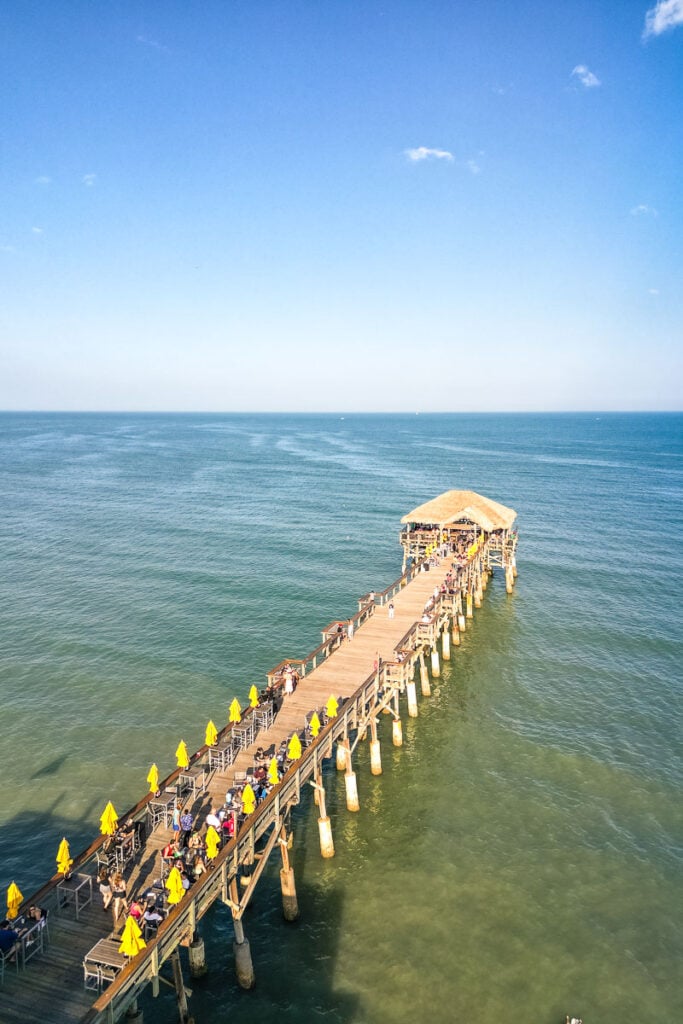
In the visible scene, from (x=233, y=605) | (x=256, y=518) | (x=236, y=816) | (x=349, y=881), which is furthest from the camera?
(x=256, y=518)

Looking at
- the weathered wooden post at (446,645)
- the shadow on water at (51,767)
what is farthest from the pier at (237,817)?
the shadow on water at (51,767)

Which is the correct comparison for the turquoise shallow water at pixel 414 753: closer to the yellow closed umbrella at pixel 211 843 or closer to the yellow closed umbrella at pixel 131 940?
the yellow closed umbrella at pixel 211 843

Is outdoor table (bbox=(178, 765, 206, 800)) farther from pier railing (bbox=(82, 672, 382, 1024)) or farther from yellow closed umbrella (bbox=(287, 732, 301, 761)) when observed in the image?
yellow closed umbrella (bbox=(287, 732, 301, 761))

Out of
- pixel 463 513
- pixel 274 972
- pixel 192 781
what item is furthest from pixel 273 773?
pixel 463 513

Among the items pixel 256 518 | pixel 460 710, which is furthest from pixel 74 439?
pixel 460 710

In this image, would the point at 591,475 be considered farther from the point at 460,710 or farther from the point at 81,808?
the point at 81,808

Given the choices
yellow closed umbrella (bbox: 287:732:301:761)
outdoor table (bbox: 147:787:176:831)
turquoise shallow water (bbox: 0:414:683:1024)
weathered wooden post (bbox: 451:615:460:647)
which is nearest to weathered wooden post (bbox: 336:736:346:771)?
turquoise shallow water (bbox: 0:414:683:1024)

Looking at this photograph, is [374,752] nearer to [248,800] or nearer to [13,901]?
[248,800]
